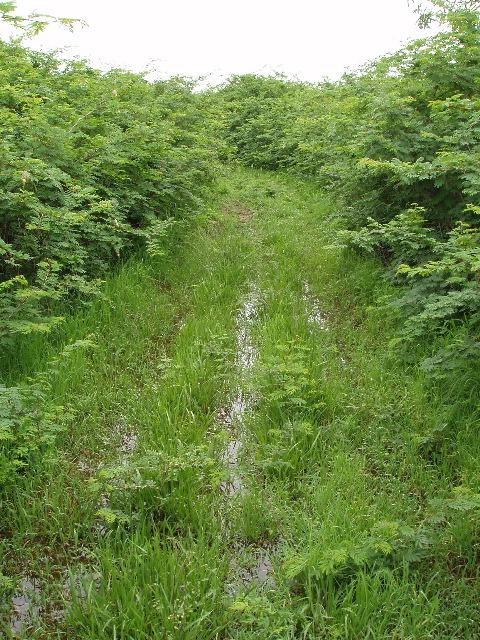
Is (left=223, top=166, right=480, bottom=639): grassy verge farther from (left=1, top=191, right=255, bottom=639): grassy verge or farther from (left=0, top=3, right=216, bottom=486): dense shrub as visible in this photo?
(left=0, top=3, right=216, bottom=486): dense shrub

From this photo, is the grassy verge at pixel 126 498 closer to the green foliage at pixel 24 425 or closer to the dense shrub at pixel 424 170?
the green foliage at pixel 24 425

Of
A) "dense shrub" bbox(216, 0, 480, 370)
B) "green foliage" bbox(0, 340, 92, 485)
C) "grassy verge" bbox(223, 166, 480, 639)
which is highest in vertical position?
"dense shrub" bbox(216, 0, 480, 370)

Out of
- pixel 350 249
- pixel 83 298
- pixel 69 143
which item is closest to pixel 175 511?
pixel 83 298

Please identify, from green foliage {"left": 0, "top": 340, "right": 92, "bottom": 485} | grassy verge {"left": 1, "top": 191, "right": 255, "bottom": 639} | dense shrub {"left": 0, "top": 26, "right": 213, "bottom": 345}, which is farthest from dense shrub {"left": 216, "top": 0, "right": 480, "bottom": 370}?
green foliage {"left": 0, "top": 340, "right": 92, "bottom": 485}

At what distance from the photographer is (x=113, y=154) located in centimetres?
660

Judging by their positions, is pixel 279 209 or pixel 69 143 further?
pixel 279 209

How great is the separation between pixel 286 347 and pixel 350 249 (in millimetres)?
3260

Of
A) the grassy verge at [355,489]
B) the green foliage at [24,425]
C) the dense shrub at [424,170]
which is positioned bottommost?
the grassy verge at [355,489]

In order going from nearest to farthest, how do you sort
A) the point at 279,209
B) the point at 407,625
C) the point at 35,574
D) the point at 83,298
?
the point at 407,625
the point at 35,574
the point at 83,298
the point at 279,209

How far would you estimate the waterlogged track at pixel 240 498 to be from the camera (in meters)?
2.55

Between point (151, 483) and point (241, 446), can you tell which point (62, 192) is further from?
point (151, 483)

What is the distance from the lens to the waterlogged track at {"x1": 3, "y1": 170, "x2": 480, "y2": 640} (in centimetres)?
255

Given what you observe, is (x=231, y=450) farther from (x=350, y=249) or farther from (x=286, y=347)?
(x=350, y=249)

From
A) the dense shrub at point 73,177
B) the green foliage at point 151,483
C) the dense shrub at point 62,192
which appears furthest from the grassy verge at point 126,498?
the dense shrub at point 73,177
